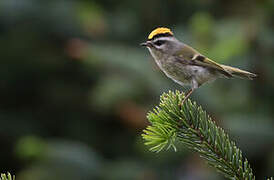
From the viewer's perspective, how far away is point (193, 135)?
2326mm

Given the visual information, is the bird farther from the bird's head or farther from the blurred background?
the blurred background

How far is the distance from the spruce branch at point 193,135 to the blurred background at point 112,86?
1702 mm

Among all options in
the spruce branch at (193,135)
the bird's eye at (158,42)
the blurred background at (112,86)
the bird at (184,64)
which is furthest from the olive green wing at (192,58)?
the spruce branch at (193,135)

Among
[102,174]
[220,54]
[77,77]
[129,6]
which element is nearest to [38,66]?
[77,77]

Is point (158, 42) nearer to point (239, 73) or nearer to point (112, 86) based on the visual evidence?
point (239, 73)

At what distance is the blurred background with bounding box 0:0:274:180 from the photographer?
4.21 metres

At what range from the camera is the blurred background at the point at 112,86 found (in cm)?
421

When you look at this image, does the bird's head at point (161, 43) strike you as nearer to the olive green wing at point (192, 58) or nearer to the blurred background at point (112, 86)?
the olive green wing at point (192, 58)

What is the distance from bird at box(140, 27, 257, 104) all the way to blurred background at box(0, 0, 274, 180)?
469 mm

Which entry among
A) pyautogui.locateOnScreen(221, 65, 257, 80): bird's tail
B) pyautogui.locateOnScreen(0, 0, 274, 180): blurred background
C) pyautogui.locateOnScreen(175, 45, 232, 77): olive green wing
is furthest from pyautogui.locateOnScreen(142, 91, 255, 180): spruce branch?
pyautogui.locateOnScreen(0, 0, 274, 180): blurred background

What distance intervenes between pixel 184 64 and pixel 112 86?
100 cm

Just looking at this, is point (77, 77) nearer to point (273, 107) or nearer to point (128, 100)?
point (128, 100)

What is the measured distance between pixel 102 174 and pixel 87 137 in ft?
4.34

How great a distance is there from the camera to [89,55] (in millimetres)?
4566
